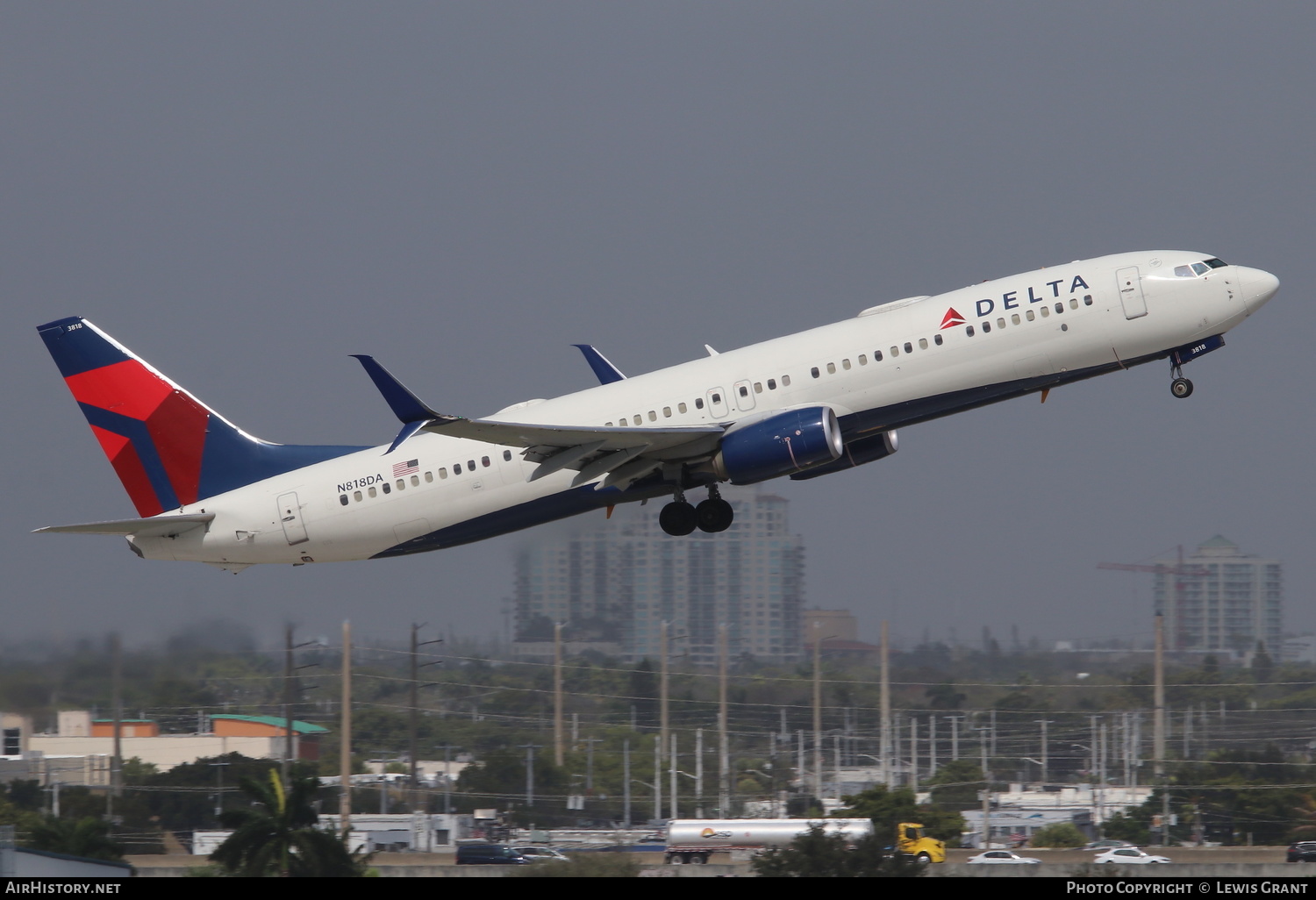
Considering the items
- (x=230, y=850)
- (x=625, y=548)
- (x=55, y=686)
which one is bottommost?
(x=230, y=850)

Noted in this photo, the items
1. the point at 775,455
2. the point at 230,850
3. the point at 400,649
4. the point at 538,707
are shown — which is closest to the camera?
the point at 775,455

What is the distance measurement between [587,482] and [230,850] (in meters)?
21.7

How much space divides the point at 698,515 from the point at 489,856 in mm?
20140

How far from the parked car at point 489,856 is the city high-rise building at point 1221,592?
9156 cm

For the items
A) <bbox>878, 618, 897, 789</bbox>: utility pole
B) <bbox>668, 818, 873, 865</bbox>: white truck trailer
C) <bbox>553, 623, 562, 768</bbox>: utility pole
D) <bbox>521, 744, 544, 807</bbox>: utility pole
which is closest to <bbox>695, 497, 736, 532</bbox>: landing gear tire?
<bbox>668, 818, 873, 865</bbox>: white truck trailer

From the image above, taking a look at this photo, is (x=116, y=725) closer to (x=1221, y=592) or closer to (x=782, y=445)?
(x=782, y=445)

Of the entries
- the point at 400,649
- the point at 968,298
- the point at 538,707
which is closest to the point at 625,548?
the point at 538,707

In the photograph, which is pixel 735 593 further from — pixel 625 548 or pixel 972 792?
pixel 972 792

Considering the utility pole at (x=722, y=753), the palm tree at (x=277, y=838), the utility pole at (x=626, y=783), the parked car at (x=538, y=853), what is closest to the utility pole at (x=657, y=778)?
the utility pole at (x=626, y=783)

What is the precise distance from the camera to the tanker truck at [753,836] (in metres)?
51.7

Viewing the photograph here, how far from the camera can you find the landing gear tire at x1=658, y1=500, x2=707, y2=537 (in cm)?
3834

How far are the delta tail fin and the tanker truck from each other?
21.1 m

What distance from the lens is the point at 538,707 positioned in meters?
69.4

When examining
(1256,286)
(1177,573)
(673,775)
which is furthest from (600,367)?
(1177,573)
